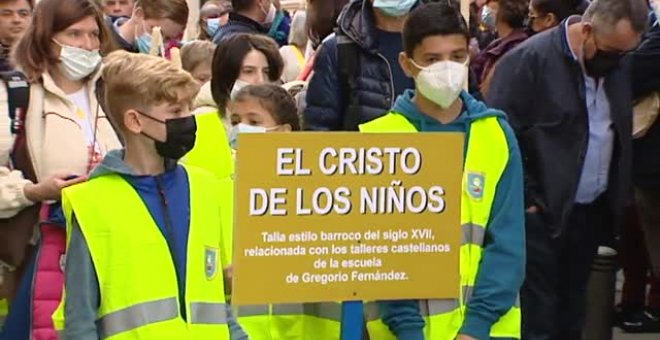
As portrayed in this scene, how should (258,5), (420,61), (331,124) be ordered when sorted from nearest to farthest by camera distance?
1. (420,61)
2. (331,124)
3. (258,5)

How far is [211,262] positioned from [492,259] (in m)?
1.08

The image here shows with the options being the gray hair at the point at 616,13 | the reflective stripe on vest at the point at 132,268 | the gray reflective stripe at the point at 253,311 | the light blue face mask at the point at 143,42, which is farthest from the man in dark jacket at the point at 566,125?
the reflective stripe on vest at the point at 132,268

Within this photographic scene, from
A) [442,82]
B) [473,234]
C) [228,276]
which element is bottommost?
[228,276]

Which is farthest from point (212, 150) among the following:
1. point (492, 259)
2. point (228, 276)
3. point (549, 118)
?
point (549, 118)

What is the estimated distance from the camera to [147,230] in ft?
13.8

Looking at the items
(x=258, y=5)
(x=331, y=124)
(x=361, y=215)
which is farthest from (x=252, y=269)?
(x=258, y=5)

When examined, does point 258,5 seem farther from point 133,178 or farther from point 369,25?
point 133,178

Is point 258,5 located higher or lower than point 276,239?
higher

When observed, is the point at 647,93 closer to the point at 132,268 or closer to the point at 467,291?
the point at 467,291

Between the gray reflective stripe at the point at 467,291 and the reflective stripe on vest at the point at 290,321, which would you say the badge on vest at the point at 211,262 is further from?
the gray reflective stripe at the point at 467,291

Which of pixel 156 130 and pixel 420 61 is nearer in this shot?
pixel 156 130

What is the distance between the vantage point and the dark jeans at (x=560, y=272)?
21.3 feet

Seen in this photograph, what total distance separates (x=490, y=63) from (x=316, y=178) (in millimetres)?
4316

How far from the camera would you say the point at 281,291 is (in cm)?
436
